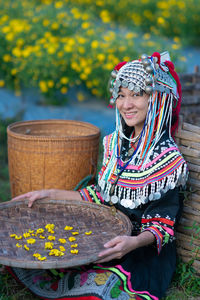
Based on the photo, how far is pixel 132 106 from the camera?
205 centimetres

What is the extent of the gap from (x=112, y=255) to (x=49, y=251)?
26cm

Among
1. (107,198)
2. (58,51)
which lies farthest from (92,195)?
(58,51)

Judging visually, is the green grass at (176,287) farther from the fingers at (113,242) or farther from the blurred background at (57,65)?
the blurred background at (57,65)

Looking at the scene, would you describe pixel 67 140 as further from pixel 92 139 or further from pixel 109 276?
pixel 109 276

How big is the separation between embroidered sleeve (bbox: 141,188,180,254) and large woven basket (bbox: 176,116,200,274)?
0.18m

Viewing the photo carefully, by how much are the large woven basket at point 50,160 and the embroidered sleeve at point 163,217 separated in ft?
2.57

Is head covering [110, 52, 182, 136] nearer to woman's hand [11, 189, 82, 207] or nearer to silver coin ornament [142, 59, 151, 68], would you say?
silver coin ornament [142, 59, 151, 68]

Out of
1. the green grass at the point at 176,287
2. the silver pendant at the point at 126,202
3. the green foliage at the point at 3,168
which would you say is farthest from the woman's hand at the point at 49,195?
the green foliage at the point at 3,168

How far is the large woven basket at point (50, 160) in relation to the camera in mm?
2623

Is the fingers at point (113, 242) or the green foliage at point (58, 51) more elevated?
the green foliage at point (58, 51)

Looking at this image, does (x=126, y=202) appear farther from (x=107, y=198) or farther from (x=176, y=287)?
(x=176, y=287)

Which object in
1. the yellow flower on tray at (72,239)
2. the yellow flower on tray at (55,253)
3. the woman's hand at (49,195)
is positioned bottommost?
the yellow flower on tray at (72,239)

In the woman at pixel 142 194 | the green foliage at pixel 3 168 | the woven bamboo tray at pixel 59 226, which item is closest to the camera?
the woven bamboo tray at pixel 59 226

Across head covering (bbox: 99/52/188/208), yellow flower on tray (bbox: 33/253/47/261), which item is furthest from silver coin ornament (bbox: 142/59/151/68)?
yellow flower on tray (bbox: 33/253/47/261)
